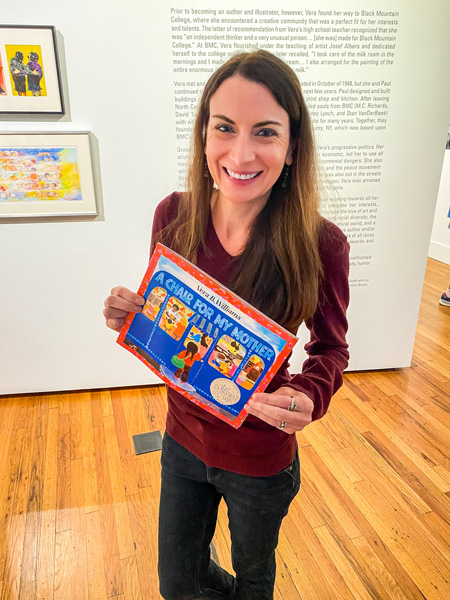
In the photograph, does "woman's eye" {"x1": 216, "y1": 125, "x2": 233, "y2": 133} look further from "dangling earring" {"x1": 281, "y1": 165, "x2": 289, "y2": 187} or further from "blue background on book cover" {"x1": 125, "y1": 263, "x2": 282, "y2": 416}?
"blue background on book cover" {"x1": 125, "y1": 263, "x2": 282, "y2": 416}

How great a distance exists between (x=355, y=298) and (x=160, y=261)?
2.13m

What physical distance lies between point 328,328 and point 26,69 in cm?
200

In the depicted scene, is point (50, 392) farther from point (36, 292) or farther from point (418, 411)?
point (418, 411)

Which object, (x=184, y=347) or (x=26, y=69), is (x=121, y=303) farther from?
(x=26, y=69)

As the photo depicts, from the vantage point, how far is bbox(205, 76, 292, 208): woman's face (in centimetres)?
88

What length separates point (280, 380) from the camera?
1055 mm

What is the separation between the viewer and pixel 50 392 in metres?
2.81

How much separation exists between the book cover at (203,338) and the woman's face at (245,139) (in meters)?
0.22

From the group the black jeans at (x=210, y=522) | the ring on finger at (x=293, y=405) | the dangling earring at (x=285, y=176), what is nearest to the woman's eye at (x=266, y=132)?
the dangling earring at (x=285, y=176)

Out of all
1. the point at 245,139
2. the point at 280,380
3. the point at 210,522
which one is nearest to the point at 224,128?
the point at 245,139

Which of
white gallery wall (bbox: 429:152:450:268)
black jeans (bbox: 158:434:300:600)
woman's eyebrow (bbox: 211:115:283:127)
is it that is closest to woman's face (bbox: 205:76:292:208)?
woman's eyebrow (bbox: 211:115:283:127)

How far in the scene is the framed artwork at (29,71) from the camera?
6.65 feet

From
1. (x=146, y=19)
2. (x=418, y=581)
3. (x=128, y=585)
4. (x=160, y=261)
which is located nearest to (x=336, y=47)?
(x=146, y=19)

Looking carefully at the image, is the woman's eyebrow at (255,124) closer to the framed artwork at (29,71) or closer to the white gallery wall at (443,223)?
the framed artwork at (29,71)
